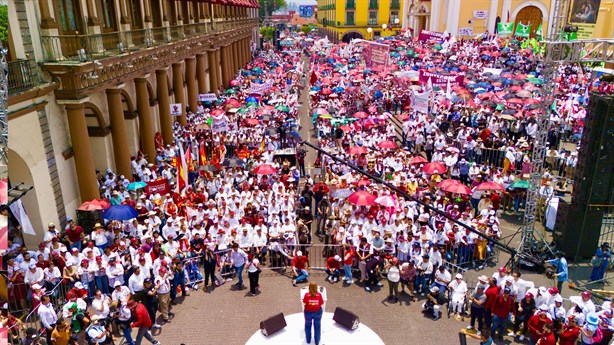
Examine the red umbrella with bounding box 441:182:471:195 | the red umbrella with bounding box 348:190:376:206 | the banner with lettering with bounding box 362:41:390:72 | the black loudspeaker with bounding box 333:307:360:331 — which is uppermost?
the banner with lettering with bounding box 362:41:390:72

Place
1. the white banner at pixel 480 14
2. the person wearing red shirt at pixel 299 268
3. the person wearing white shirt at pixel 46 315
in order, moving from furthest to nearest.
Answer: the white banner at pixel 480 14
the person wearing red shirt at pixel 299 268
the person wearing white shirt at pixel 46 315

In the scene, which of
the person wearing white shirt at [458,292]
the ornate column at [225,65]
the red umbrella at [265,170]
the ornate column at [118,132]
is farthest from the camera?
the ornate column at [225,65]

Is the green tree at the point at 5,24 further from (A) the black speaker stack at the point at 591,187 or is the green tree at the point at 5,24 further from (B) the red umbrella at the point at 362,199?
(A) the black speaker stack at the point at 591,187

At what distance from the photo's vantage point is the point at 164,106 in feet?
82.6

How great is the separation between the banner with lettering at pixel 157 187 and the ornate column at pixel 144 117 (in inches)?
272

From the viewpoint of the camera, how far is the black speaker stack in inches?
540


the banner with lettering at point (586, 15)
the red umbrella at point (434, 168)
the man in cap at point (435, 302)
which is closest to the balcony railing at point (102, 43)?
the red umbrella at point (434, 168)

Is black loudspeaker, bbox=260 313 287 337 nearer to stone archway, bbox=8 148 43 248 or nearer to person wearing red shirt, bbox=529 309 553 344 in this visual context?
person wearing red shirt, bbox=529 309 553 344

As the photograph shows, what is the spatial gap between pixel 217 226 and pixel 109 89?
7.57 m

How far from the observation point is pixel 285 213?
15.9 m

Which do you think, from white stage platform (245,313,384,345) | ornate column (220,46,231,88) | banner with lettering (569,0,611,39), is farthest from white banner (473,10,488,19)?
white stage platform (245,313,384,345)

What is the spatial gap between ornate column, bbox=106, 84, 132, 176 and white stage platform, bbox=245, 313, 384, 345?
11.0m

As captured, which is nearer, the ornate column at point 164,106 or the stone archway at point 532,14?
the ornate column at point 164,106

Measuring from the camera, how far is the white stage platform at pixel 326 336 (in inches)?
417
